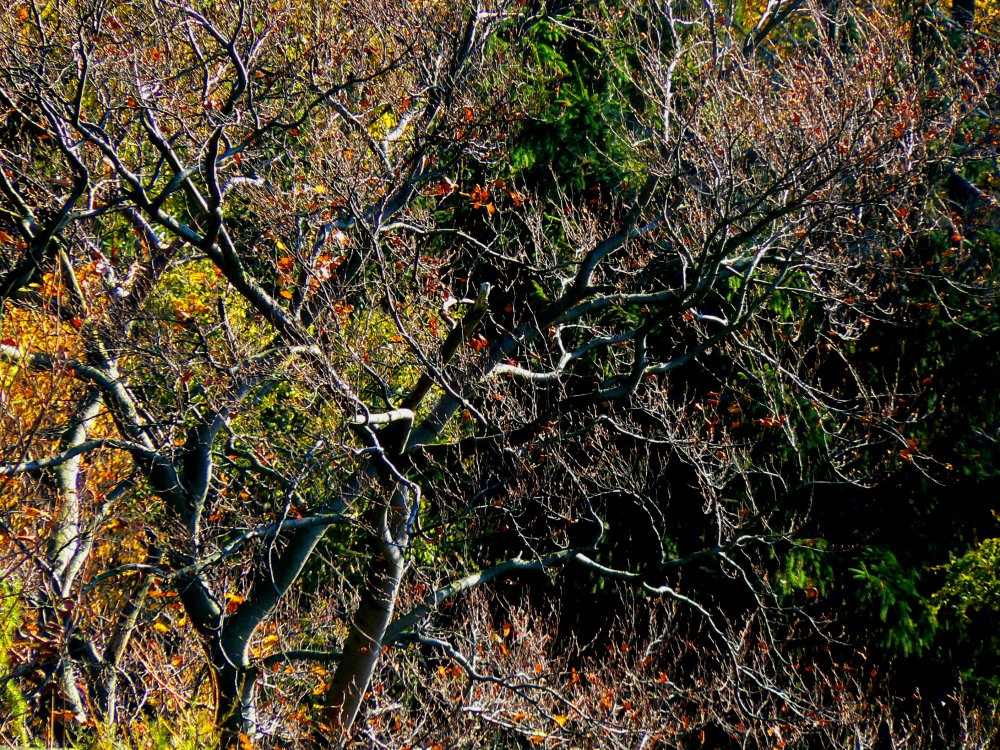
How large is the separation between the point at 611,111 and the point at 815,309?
3.13m

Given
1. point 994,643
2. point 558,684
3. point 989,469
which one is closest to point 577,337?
point 558,684

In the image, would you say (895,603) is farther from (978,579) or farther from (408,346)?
(408,346)

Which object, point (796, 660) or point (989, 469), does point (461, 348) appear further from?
point (989, 469)

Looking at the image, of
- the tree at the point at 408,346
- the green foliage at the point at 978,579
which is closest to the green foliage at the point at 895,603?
the tree at the point at 408,346

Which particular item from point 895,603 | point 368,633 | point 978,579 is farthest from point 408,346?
point 895,603

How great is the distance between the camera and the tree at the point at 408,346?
6625 mm

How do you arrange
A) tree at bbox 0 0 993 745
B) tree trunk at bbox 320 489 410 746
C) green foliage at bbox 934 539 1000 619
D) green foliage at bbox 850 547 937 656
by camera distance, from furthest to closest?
1. green foliage at bbox 850 547 937 656
2. green foliage at bbox 934 539 1000 619
3. tree trunk at bbox 320 489 410 746
4. tree at bbox 0 0 993 745

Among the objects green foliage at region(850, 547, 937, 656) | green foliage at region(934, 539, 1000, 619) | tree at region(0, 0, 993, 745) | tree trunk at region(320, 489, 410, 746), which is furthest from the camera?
green foliage at region(850, 547, 937, 656)

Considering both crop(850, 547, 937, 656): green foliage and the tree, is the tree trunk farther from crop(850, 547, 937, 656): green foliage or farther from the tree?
crop(850, 547, 937, 656): green foliage

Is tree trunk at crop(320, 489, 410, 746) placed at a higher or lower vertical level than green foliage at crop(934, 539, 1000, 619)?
lower

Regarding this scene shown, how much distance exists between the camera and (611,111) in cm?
1060

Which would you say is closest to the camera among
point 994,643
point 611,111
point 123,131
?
point 123,131

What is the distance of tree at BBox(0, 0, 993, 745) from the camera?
6.62 meters

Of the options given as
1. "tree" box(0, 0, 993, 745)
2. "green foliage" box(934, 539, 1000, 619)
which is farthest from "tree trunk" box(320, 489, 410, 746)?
"green foliage" box(934, 539, 1000, 619)
